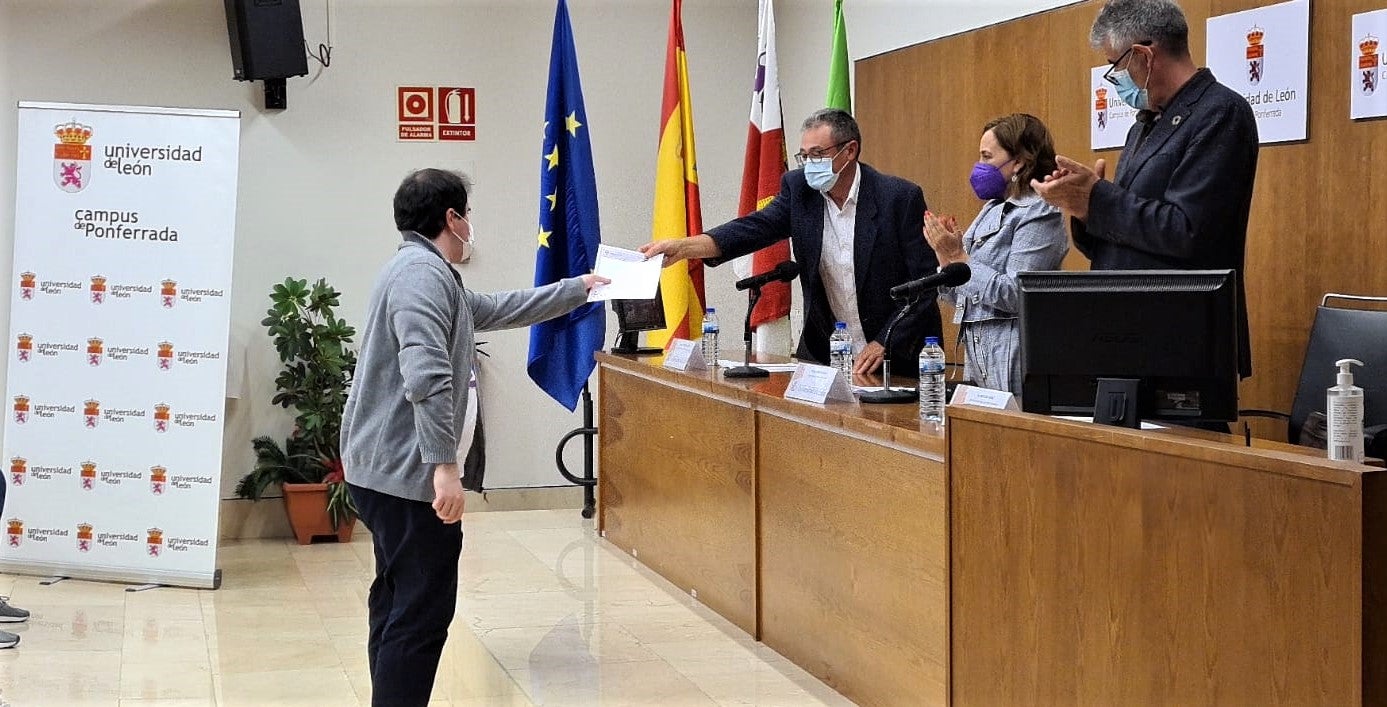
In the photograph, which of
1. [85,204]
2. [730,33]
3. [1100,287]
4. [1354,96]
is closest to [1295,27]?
[1354,96]

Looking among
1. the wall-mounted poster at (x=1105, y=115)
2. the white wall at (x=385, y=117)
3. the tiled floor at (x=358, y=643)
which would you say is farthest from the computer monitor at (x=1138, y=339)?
the white wall at (x=385, y=117)

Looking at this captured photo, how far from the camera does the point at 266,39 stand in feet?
20.2

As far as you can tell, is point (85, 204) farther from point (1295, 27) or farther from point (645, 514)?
point (1295, 27)

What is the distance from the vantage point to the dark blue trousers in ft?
10.4

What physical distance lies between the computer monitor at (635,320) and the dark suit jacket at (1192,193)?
2.97m

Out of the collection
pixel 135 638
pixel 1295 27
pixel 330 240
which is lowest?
pixel 135 638

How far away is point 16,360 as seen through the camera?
17.7 ft

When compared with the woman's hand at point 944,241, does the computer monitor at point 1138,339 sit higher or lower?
lower

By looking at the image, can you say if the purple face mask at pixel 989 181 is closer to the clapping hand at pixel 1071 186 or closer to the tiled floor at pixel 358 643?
the clapping hand at pixel 1071 186

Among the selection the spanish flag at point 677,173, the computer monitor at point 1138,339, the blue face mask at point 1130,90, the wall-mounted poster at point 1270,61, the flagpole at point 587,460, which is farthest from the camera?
the flagpole at point 587,460

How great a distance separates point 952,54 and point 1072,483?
3439 millimetres

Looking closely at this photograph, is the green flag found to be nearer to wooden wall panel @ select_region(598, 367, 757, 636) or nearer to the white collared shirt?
wooden wall panel @ select_region(598, 367, 757, 636)

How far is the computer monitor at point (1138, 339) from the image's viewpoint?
7.59ft

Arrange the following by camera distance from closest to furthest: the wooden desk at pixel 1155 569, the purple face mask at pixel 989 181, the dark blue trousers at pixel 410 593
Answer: the wooden desk at pixel 1155 569, the dark blue trousers at pixel 410 593, the purple face mask at pixel 989 181
